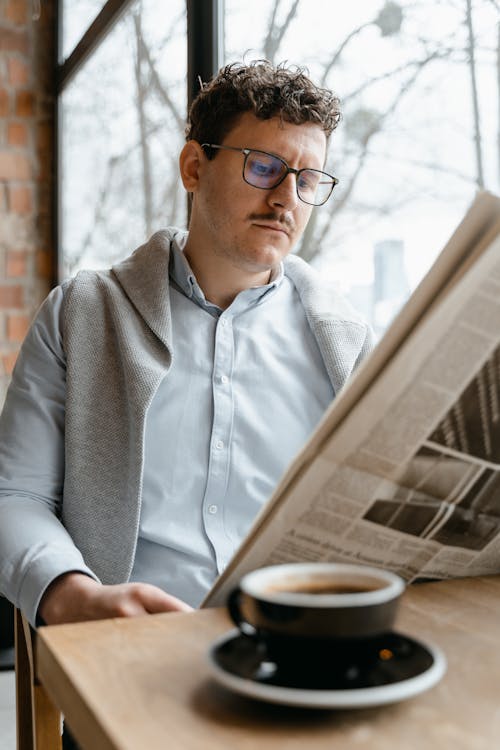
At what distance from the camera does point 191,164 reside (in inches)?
56.9

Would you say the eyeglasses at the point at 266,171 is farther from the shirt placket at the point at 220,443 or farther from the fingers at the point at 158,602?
the fingers at the point at 158,602

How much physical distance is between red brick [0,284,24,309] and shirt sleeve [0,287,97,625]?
2.32m

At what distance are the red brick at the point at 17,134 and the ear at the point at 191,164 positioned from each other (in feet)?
7.80

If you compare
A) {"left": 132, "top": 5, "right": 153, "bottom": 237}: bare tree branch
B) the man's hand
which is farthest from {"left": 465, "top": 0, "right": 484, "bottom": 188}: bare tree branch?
{"left": 132, "top": 5, "right": 153, "bottom": 237}: bare tree branch

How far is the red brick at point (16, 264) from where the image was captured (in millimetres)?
3544

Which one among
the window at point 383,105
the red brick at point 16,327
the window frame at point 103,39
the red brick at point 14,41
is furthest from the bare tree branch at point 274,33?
the red brick at point 14,41

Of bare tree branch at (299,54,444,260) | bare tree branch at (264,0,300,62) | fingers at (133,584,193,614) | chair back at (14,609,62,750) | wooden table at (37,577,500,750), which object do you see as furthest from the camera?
bare tree branch at (264,0,300,62)

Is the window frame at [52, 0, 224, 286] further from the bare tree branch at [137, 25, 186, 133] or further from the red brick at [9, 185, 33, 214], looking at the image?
the bare tree branch at [137, 25, 186, 133]

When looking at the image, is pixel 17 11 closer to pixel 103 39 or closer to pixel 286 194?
pixel 103 39

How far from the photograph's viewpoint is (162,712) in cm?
48

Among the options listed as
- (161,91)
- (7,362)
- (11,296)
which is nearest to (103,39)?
(161,91)

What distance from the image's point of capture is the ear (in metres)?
1.43

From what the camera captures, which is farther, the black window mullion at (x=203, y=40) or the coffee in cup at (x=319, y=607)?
the black window mullion at (x=203, y=40)

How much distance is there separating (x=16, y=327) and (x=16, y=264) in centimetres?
26
